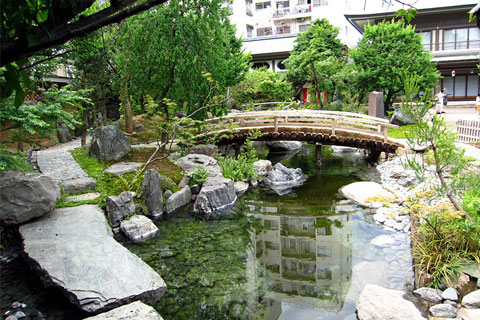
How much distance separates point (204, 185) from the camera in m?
13.9

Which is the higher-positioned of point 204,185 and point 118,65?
point 118,65

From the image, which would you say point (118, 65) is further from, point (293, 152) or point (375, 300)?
point (375, 300)

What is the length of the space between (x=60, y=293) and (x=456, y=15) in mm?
36085

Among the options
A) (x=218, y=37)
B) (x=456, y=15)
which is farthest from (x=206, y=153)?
(x=456, y=15)

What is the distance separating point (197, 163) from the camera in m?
15.5

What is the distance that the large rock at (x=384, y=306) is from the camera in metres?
6.48

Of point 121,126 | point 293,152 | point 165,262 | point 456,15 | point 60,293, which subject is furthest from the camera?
point 456,15

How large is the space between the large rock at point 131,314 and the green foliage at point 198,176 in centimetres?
787

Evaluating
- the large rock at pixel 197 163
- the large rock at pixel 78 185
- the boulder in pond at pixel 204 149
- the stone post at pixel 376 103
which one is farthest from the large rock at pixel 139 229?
the stone post at pixel 376 103

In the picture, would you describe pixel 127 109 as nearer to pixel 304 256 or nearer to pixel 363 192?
pixel 363 192

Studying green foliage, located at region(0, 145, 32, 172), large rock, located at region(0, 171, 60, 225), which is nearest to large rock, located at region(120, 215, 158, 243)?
large rock, located at region(0, 171, 60, 225)

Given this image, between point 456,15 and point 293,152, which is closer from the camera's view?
point 293,152

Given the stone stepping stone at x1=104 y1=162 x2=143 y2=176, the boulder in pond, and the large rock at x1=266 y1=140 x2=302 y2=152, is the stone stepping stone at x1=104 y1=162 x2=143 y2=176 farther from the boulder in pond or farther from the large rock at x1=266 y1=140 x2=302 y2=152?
the large rock at x1=266 y1=140 x2=302 y2=152

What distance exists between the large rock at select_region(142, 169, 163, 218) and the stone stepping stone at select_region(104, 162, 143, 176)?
71.6 inches
